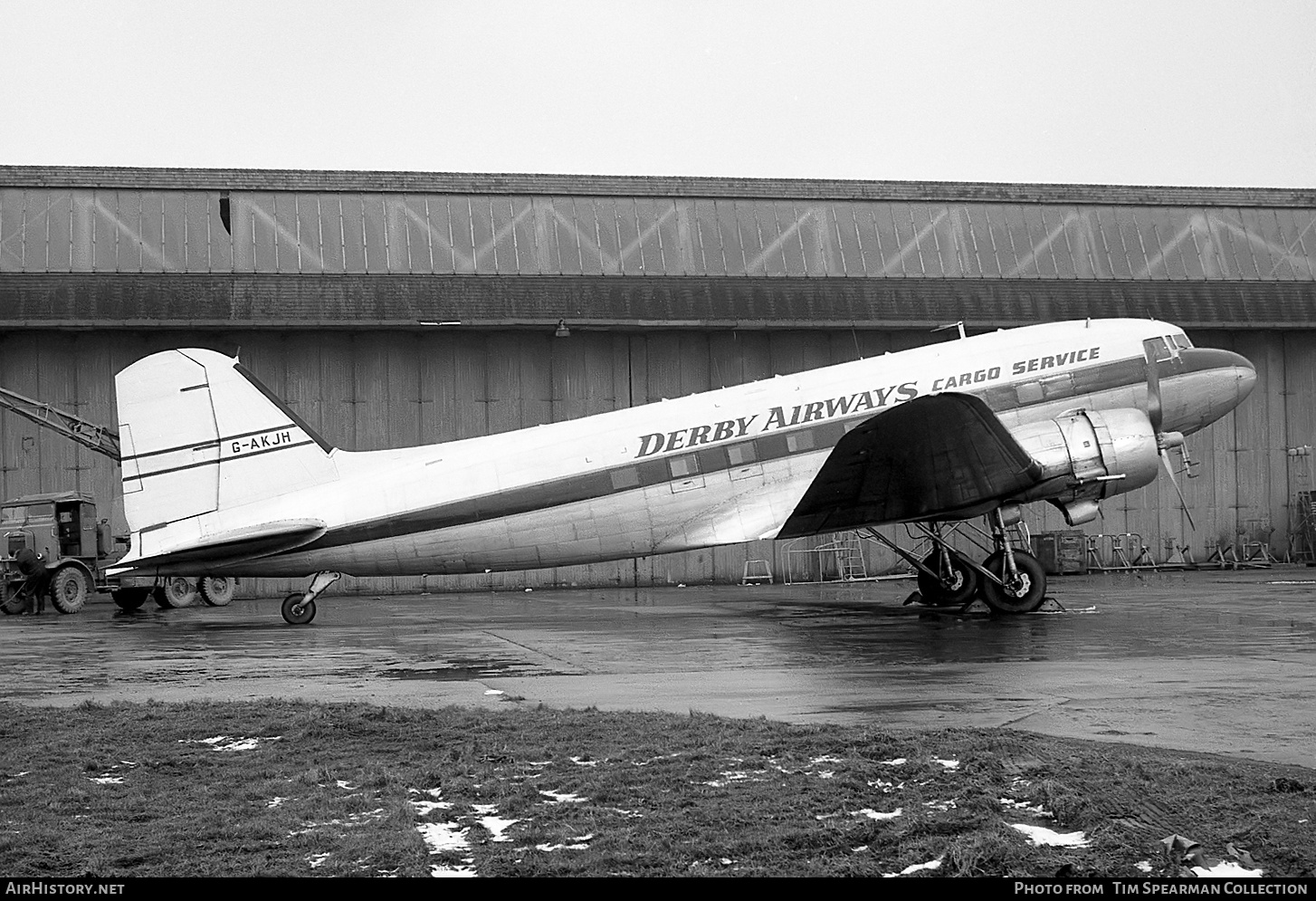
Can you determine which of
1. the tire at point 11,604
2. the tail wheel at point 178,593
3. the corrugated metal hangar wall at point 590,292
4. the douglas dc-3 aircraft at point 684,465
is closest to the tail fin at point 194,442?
the douglas dc-3 aircraft at point 684,465

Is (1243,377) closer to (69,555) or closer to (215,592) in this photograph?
(215,592)

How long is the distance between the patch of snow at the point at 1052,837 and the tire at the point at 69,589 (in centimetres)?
2483

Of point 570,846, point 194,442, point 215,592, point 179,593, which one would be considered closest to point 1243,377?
point 194,442

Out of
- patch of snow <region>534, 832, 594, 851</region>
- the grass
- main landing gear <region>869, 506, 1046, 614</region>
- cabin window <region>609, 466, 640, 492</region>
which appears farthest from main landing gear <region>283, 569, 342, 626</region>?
patch of snow <region>534, 832, 594, 851</region>

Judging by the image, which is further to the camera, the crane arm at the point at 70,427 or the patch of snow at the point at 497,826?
the crane arm at the point at 70,427

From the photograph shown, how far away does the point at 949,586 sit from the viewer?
2275 cm

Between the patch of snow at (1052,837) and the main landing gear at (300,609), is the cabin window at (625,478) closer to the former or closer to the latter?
the main landing gear at (300,609)

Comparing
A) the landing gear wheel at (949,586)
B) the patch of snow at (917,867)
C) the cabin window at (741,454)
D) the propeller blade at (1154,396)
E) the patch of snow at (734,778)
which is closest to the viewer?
the patch of snow at (917,867)

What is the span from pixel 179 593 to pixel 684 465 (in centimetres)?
1498

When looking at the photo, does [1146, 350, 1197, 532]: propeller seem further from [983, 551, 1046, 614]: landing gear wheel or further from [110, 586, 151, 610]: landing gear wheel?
[110, 586, 151, 610]: landing gear wheel

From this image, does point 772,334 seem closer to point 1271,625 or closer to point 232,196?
point 232,196

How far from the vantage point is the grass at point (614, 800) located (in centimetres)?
591

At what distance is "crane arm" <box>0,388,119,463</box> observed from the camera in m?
29.8

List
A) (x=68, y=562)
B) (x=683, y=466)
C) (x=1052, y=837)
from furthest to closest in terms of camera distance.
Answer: (x=68, y=562), (x=683, y=466), (x=1052, y=837)
